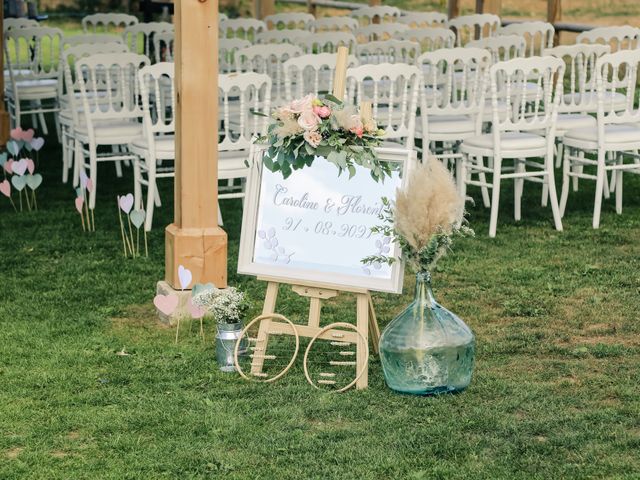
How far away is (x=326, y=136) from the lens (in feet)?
15.4

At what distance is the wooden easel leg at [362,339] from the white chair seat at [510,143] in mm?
2847

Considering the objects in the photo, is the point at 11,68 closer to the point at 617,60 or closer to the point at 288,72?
the point at 288,72

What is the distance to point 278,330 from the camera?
194 inches

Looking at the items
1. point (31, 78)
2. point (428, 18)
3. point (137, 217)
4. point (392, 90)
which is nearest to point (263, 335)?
point (137, 217)

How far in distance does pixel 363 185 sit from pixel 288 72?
8.84ft

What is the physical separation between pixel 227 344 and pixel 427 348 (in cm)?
88

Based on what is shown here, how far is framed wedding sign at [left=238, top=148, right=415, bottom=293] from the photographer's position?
483 cm

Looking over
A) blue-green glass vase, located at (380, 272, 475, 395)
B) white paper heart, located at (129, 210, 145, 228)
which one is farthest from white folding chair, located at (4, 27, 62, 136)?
blue-green glass vase, located at (380, 272, 475, 395)

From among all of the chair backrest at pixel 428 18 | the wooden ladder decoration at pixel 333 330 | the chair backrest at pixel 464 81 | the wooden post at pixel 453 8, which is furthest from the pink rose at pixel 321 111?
the wooden post at pixel 453 8

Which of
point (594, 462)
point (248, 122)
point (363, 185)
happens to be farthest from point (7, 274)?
point (594, 462)

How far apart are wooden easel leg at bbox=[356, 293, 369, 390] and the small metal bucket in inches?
20.1

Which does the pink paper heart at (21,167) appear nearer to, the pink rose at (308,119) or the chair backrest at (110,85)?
the chair backrest at (110,85)

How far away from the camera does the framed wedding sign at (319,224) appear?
483 centimetres

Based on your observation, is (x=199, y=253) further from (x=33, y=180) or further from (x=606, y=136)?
(x=606, y=136)
